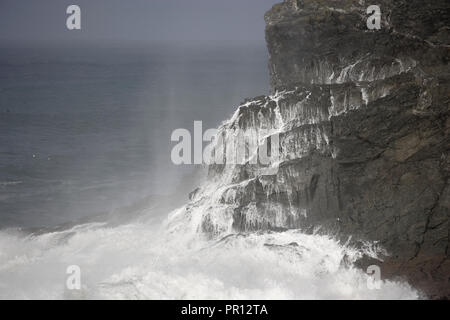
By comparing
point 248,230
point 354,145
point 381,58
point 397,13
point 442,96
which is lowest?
point 248,230

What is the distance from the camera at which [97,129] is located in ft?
290

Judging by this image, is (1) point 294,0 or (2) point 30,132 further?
(2) point 30,132

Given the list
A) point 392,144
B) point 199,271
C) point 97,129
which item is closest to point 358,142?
point 392,144

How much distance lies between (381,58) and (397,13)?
420 cm

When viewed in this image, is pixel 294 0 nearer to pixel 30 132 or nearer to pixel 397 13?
pixel 397 13

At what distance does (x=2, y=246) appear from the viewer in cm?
4331

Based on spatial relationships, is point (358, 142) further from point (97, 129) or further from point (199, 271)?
point (97, 129)

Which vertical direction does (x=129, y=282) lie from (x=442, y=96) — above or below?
below

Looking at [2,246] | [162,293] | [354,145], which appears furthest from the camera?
[2,246]

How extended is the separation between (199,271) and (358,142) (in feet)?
→ 41.1

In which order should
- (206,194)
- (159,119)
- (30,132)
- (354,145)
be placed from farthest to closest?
(159,119) < (30,132) < (206,194) < (354,145)

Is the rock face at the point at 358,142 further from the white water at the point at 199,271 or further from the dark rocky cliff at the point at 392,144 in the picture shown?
the white water at the point at 199,271

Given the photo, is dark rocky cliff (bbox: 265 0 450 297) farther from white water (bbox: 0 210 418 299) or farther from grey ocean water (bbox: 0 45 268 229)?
grey ocean water (bbox: 0 45 268 229)

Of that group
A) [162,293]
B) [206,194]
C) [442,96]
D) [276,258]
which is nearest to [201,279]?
[162,293]
